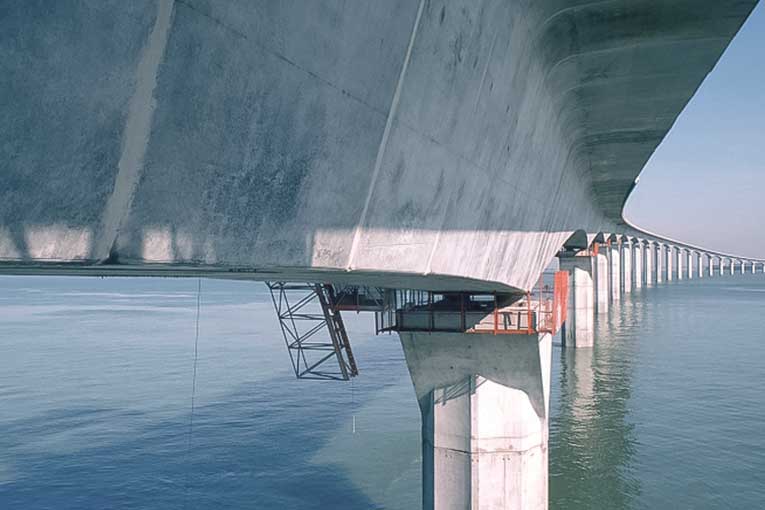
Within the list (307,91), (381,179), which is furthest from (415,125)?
(307,91)

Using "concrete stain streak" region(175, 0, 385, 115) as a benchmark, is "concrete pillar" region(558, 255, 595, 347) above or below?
below

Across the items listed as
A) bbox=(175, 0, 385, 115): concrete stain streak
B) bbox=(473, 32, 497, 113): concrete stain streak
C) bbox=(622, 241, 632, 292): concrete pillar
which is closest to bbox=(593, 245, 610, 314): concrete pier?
bbox=(622, 241, 632, 292): concrete pillar

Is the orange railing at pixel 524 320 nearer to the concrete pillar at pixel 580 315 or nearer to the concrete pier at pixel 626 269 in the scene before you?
the concrete pillar at pixel 580 315

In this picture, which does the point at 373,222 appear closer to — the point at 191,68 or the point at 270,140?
the point at 270,140

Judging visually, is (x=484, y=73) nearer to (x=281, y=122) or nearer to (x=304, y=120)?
(x=304, y=120)

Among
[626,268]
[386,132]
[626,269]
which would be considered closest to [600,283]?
[626,269]

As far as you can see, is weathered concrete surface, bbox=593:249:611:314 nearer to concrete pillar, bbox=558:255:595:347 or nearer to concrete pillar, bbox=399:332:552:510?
concrete pillar, bbox=558:255:595:347
